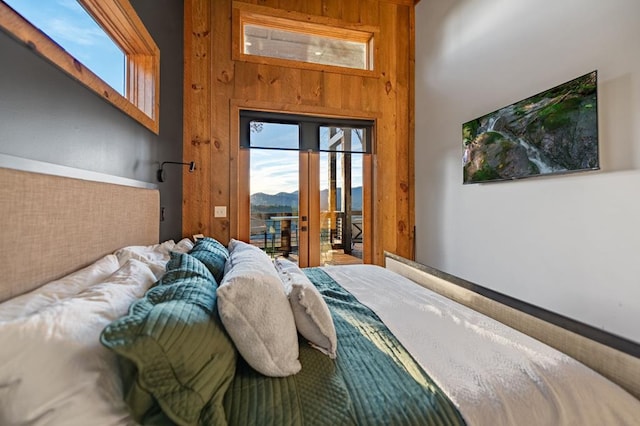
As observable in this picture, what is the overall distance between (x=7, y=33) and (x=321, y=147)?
266 centimetres

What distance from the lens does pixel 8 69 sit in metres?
0.90

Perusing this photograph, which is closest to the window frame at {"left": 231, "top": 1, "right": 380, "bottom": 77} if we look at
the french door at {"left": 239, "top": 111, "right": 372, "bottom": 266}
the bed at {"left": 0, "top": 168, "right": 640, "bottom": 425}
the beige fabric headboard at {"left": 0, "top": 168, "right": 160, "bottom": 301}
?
the french door at {"left": 239, "top": 111, "right": 372, "bottom": 266}

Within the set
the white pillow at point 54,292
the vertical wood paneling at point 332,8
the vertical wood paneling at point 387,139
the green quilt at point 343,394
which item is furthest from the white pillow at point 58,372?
the vertical wood paneling at point 332,8

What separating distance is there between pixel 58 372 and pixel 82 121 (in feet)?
3.82

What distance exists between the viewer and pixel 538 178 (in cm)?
200

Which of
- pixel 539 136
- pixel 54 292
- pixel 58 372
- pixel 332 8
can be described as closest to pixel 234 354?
pixel 58 372

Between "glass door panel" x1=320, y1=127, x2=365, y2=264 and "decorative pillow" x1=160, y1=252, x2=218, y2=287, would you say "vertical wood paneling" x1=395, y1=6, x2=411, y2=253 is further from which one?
"decorative pillow" x1=160, y1=252, x2=218, y2=287

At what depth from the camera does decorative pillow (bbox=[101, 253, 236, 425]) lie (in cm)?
61

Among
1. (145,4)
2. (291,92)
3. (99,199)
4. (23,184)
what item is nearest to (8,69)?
(23,184)

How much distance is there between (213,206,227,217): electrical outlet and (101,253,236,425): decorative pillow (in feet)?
7.54

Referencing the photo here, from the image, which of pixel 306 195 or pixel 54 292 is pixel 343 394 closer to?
pixel 54 292

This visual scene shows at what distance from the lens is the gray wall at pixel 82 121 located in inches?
36.4

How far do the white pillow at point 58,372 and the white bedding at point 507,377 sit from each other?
0.88 meters

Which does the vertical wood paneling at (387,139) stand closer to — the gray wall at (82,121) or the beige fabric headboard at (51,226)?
the gray wall at (82,121)
